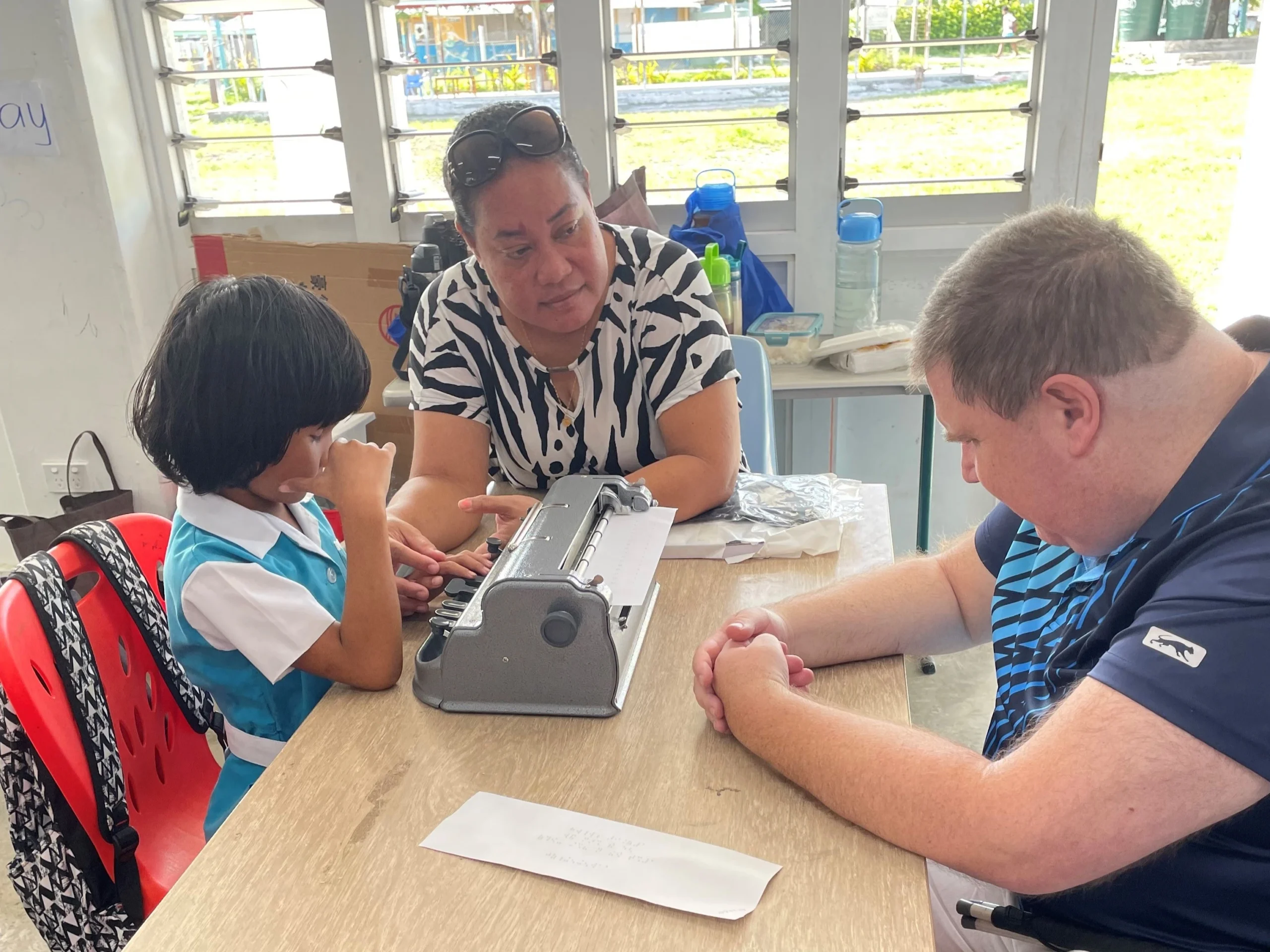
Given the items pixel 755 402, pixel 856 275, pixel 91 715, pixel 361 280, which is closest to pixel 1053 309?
pixel 91 715

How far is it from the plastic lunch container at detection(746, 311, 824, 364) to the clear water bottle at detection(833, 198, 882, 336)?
0.57 feet

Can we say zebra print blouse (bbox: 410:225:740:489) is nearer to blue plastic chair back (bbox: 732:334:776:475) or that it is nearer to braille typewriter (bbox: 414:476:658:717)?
blue plastic chair back (bbox: 732:334:776:475)

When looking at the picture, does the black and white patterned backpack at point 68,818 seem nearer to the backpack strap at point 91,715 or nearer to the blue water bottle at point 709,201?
the backpack strap at point 91,715

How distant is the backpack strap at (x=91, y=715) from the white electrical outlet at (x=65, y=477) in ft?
7.69

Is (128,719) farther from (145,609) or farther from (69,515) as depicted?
(69,515)

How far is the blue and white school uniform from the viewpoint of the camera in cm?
108

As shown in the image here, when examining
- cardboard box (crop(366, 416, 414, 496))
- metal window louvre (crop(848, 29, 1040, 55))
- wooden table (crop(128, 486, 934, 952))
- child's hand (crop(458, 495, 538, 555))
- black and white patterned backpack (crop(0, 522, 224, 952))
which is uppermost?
metal window louvre (crop(848, 29, 1040, 55))

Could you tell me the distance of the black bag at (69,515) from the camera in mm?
2855

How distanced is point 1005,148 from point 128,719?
8.84ft

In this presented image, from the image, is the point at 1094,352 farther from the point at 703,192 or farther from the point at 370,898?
the point at 703,192

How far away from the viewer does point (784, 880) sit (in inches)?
31.4

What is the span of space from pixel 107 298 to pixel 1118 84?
3090 mm

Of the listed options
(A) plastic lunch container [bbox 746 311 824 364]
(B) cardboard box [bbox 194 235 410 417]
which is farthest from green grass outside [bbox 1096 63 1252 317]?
(B) cardboard box [bbox 194 235 410 417]

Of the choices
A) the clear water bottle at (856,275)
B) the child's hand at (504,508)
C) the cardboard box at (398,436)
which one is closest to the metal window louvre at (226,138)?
the cardboard box at (398,436)
